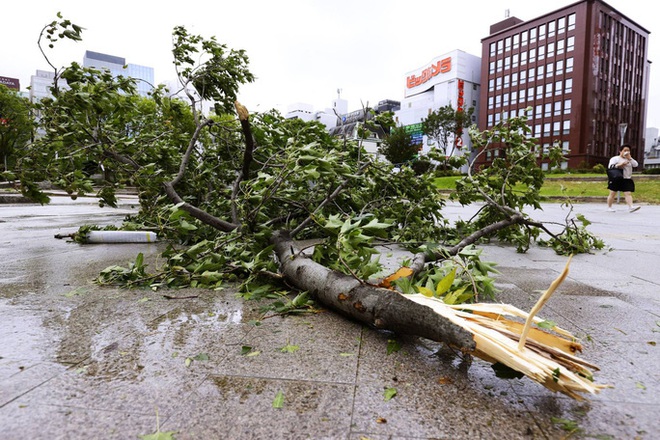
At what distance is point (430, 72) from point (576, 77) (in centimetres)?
3112

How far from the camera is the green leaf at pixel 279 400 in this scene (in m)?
1.24

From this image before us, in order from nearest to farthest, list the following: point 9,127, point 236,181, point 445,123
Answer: point 236,181, point 9,127, point 445,123

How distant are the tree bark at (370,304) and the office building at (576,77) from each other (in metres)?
63.4

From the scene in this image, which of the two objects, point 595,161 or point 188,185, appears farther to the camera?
point 595,161

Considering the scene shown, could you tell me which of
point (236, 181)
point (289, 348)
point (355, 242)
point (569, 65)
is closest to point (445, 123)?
point (569, 65)

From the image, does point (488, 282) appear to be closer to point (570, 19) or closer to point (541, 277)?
point (541, 277)

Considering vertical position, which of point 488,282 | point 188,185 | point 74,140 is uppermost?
point 74,140

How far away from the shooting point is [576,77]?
61938 mm

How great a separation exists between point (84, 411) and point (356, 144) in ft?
13.7

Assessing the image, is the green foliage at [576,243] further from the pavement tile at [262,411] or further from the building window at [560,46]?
the building window at [560,46]

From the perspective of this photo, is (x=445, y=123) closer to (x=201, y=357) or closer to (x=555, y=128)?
(x=555, y=128)

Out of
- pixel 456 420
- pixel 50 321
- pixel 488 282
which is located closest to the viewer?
pixel 456 420

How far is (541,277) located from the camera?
10.4 feet

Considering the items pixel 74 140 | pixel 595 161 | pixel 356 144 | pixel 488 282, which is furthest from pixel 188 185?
pixel 595 161
